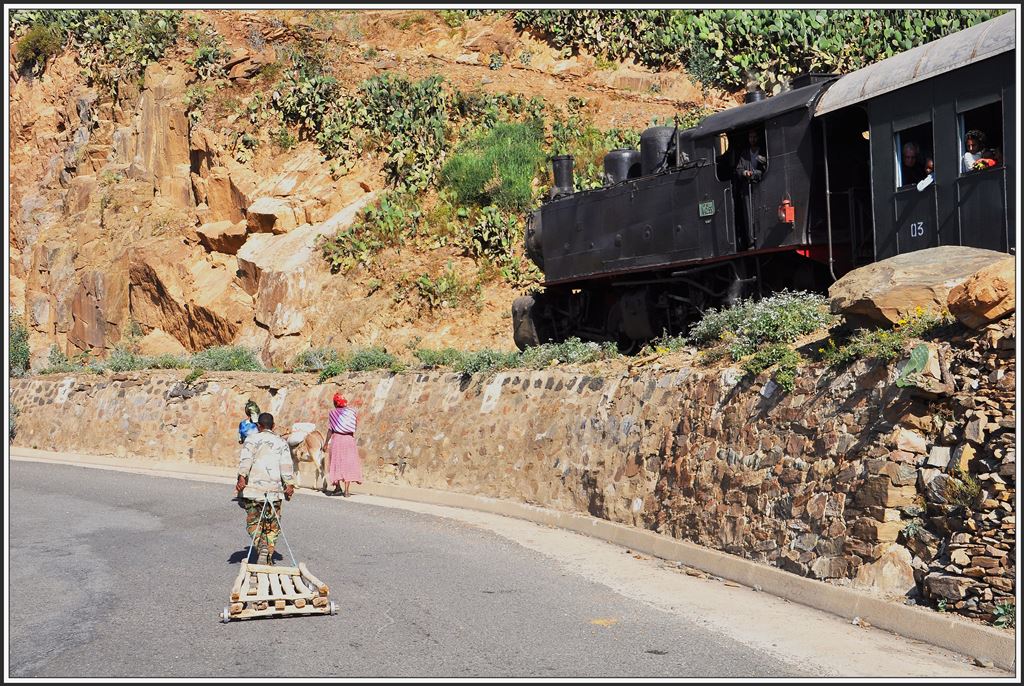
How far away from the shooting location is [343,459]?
18.9 meters

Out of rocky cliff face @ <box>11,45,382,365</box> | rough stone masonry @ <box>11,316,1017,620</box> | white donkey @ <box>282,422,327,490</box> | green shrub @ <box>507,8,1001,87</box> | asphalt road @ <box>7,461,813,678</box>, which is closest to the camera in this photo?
asphalt road @ <box>7,461,813,678</box>

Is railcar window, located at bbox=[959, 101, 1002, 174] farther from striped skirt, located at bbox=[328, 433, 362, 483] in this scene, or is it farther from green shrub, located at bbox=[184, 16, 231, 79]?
green shrub, located at bbox=[184, 16, 231, 79]

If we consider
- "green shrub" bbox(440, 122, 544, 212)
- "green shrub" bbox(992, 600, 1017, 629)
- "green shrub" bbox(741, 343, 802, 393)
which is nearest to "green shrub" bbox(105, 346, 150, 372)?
"green shrub" bbox(440, 122, 544, 212)

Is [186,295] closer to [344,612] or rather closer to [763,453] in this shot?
[763,453]

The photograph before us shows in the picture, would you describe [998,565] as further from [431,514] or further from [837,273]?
[431,514]

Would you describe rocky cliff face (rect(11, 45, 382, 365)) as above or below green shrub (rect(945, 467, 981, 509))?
above

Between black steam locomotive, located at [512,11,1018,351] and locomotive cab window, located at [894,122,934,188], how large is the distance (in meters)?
0.02

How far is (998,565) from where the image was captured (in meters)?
8.59

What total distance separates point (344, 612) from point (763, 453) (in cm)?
481

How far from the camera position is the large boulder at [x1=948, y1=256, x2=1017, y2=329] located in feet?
29.7

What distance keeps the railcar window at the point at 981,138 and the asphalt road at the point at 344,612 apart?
6.51 metres

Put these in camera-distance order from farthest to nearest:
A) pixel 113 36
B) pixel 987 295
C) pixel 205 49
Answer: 1. pixel 113 36
2. pixel 205 49
3. pixel 987 295

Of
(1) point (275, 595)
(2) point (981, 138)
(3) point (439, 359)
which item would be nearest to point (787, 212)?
(2) point (981, 138)

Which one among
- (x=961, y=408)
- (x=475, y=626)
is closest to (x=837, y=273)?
(x=961, y=408)
